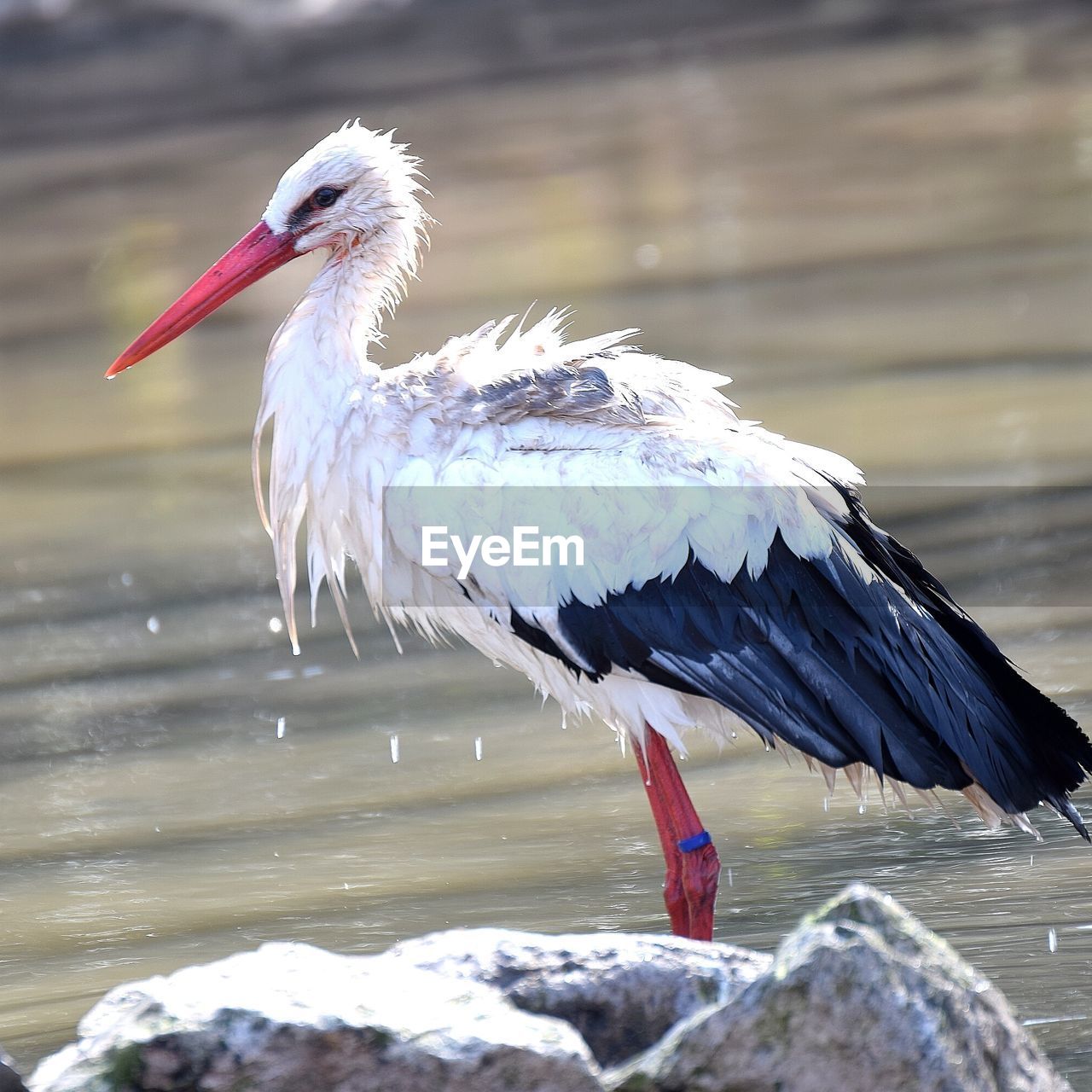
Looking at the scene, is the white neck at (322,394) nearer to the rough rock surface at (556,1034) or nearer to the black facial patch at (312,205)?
the black facial patch at (312,205)

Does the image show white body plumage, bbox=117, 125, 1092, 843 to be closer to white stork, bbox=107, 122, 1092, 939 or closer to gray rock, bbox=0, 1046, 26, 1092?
white stork, bbox=107, 122, 1092, 939

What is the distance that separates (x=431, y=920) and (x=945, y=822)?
4.09 ft

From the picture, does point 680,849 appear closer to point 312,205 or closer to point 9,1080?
point 9,1080

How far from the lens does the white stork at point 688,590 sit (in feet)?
14.4

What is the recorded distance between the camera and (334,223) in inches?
203

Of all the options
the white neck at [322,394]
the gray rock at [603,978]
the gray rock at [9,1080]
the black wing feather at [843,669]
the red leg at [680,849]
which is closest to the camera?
the gray rock at [9,1080]

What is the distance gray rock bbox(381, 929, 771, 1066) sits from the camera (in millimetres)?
3580

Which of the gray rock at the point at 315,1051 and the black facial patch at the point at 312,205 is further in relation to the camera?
the black facial patch at the point at 312,205

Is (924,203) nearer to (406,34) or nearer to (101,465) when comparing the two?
(101,465)

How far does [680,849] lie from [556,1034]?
1247 mm

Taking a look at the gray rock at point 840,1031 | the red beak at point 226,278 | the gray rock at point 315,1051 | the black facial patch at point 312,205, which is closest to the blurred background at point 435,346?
the gray rock at point 840,1031

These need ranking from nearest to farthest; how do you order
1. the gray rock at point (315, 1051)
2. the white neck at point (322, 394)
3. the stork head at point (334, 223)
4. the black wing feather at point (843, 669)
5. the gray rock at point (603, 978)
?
the gray rock at point (315, 1051), the gray rock at point (603, 978), the black wing feather at point (843, 669), the white neck at point (322, 394), the stork head at point (334, 223)

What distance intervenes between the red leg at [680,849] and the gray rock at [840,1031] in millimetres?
1088

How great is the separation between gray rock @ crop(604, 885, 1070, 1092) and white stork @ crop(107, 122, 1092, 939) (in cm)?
100
